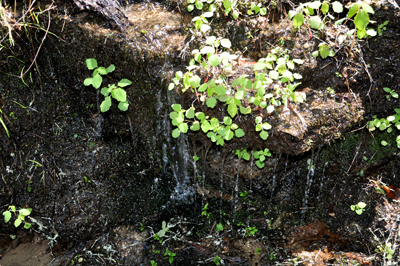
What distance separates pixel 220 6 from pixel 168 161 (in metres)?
1.75

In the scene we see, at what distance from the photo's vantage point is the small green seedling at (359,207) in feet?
8.91

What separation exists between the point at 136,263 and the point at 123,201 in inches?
26.8

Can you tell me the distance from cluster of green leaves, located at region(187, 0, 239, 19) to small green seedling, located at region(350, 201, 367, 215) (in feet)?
7.31

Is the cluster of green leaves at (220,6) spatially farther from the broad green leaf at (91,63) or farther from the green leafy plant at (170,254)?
the green leafy plant at (170,254)

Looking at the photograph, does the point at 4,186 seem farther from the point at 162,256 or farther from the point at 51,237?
the point at 162,256

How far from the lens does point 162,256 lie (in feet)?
9.29

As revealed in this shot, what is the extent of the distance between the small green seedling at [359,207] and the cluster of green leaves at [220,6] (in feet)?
7.31

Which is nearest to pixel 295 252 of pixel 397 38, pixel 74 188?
pixel 397 38

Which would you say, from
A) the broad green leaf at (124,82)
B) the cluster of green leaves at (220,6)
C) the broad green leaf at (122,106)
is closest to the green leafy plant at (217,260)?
the broad green leaf at (122,106)

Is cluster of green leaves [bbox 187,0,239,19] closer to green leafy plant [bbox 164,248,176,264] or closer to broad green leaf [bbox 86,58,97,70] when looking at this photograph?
broad green leaf [bbox 86,58,97,70]

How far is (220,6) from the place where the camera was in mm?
2695

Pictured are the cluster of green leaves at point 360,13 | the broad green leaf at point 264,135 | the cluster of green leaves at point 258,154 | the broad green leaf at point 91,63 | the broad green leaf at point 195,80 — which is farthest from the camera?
the cluster of green leaves at point 258,154

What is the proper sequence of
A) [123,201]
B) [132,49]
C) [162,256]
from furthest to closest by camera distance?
[123,201], [162,256], [132,49]

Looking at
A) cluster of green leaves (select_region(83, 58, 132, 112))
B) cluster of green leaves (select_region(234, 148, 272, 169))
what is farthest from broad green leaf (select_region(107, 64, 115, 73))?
cluster of green leaves (select_region(234, 148, 272, 169))
